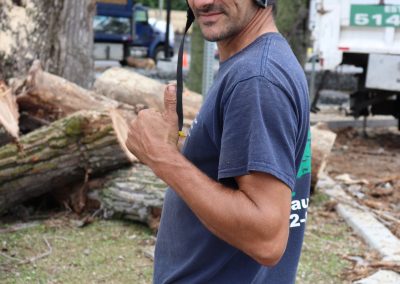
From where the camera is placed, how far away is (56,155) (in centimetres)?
529

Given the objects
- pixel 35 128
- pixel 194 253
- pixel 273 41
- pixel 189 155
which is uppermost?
pixel 273 41

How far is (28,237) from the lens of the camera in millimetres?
5172

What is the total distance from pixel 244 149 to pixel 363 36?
8.48 m

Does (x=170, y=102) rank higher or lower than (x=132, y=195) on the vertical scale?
higher

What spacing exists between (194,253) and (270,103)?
51cm

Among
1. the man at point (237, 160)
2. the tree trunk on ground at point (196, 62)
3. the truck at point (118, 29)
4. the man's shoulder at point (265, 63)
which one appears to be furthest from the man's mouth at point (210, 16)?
the truck at point (118, 29)

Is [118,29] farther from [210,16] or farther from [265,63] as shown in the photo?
[265,63]

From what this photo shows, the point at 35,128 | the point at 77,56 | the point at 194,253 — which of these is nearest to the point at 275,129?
the point at 194,253

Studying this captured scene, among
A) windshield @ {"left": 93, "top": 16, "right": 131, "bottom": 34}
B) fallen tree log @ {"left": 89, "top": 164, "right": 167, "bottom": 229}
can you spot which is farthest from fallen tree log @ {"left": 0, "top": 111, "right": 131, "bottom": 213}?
windshield @ {"left": 93, "top": 16, "right": 131, "bottom": 34}

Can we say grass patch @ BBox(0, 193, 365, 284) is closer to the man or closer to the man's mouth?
the man

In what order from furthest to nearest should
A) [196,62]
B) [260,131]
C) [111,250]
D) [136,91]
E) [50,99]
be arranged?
1. [196,62]
2. [136,91]
3. [50,99]
4. [111,250]
5. [260,131]

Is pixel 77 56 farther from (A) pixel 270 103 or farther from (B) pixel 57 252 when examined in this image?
(A) pixel 270 103

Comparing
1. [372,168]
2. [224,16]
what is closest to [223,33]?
[224,16]

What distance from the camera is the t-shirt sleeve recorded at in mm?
1656
